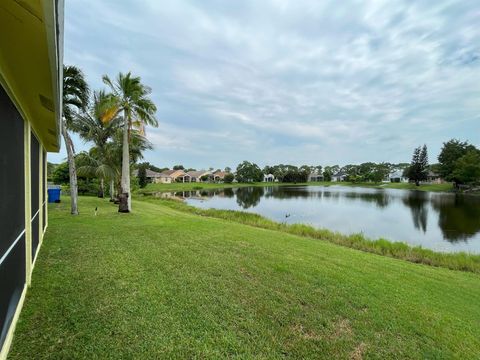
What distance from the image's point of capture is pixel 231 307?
349 cm

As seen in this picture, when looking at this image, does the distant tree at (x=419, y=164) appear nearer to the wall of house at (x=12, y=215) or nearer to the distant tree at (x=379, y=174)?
the distant tree at (x=379, y=174)

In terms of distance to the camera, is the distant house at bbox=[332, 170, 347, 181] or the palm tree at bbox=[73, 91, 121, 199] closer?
the palm tree at bbox=[73, 91, 121, 199]

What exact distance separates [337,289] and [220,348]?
2.48 meters

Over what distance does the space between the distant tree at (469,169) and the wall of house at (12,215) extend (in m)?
60.5

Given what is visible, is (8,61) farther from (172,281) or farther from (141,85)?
(141,85)

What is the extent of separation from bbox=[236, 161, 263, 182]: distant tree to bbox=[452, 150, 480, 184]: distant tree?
152 feet

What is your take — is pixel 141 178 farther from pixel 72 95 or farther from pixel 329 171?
pixel 329 171

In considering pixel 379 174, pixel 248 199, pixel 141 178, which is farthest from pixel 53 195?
pixel 379 174

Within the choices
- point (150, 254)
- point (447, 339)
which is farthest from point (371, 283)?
point (150, 254)

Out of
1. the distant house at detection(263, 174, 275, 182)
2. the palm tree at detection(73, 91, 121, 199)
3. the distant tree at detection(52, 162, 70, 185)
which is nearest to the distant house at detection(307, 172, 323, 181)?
the distant house at detection(263, 174, 275, 182)

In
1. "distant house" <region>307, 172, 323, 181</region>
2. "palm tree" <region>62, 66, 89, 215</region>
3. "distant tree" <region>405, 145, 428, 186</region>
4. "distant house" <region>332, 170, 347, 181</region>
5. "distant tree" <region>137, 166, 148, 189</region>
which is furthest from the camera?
"distant house" <region>332, 170, 347, 181</region>

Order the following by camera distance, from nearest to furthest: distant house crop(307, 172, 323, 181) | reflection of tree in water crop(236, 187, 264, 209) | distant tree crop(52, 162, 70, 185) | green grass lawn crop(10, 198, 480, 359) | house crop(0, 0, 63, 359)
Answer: house crop(0, 0, 63, 359)
green grass lawn crop(10, 198, 480, 359)
distant tree crop(52, 162, 70, 185)
reflection of tree in water crop(236, 187, 264, 209)
distant house crop(307, 172, 323, 181)

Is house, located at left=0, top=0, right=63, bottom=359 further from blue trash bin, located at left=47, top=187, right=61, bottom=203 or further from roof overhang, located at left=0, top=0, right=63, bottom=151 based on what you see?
blue trash bin, located at left=47, top=187, right=61, bottom=203

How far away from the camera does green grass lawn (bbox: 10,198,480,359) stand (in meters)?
2.72
